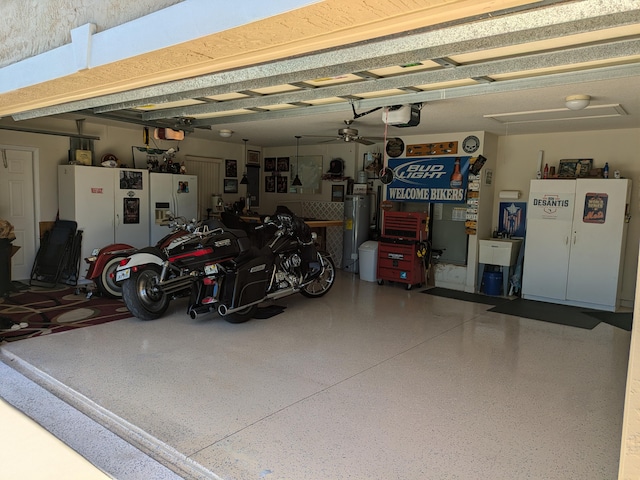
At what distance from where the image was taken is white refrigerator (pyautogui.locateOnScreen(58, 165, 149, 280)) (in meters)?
6.64

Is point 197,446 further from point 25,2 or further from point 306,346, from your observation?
point 25,2

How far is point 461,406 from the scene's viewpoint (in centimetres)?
323

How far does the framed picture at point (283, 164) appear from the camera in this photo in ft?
31.2

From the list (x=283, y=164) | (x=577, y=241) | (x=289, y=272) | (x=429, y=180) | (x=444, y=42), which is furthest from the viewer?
(x=283, y=164)

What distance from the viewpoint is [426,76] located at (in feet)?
11.3

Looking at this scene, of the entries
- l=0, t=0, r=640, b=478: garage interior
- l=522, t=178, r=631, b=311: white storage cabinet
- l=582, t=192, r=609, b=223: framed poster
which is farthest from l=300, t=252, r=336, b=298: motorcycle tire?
l=582, t=192, r=609, b=223: framed poster

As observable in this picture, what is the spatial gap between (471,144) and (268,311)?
3.98 m

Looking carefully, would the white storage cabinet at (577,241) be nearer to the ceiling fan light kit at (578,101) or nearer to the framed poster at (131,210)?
the ceiling fan light kit at (578,101)

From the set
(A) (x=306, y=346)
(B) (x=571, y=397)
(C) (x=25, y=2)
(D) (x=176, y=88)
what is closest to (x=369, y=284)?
(A) (x=306, y=346)

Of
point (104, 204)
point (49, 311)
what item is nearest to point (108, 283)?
point (49, 311)

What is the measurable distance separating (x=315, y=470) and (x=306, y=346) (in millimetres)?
1984

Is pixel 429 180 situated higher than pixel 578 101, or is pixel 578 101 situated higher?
pixel 578 101

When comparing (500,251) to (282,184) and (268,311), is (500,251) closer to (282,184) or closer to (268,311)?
(268,311)

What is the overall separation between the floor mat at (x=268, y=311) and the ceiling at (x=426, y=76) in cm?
232
